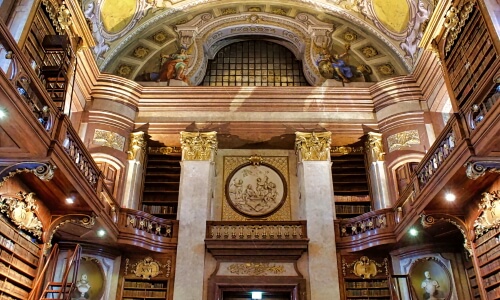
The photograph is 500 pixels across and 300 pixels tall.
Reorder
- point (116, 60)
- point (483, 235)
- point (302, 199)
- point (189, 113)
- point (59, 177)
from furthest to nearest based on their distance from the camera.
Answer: point (116, 60), point (189, 113), point (302, 199), point (483, 235), point (59, 177)

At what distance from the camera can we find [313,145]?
998 cm

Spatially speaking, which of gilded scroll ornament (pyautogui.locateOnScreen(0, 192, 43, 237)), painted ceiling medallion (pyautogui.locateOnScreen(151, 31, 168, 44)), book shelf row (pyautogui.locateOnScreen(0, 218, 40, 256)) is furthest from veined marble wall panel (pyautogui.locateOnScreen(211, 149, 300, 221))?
gilded scroll ornament (pyautogui.locateOnScreen(0, 192, 43, 237))

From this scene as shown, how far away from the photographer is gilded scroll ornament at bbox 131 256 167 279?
8570 millimetres

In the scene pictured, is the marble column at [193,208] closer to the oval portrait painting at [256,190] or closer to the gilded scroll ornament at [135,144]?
the oval portrait painting at [256,190]

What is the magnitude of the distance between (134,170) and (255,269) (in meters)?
3.28

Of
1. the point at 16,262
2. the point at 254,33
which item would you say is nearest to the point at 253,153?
the point at 254,33

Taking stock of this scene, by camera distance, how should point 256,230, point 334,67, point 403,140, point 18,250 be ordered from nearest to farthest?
point 18,250, point 256,230, point 403,140, point 334,67

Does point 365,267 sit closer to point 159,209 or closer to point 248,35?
point 159,209

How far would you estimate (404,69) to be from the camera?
11047 millimetres

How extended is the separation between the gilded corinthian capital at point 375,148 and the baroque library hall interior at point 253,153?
0.05 metres

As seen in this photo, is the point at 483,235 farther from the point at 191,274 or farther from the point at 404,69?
the point at 404,69

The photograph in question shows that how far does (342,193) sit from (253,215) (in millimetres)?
1973

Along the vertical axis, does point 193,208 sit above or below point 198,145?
below

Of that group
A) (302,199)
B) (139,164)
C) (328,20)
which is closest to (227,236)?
(302,199)
